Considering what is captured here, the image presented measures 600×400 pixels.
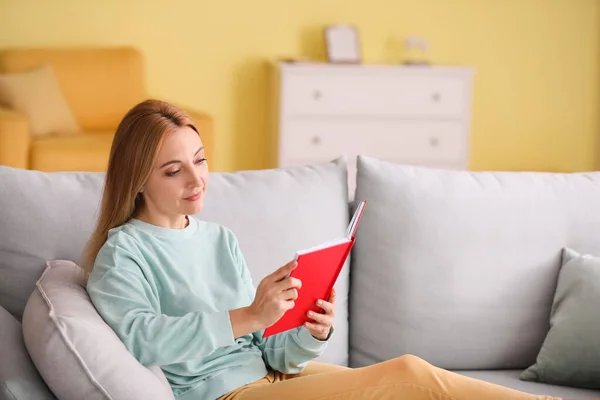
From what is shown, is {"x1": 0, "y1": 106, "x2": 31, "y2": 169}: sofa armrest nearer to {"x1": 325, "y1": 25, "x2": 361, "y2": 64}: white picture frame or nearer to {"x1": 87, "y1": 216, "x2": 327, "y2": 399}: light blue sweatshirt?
{"x1": 325, "y1": 25, "x2": 361, "y2": 64}: white picture frame

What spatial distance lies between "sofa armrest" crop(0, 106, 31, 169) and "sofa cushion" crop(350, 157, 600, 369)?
2296 millimetres

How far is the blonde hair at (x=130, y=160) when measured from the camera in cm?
175

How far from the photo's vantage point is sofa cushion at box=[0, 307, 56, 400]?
155cm

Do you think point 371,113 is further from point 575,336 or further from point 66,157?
point 575,336

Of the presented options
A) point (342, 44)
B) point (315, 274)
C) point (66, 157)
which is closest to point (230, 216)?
point (315, 274)

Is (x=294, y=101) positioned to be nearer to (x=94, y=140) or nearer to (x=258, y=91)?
(x=258, y=91)

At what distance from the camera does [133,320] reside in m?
1.65

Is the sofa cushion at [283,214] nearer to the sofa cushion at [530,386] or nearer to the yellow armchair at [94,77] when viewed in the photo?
the sofa cushion at [530,386]

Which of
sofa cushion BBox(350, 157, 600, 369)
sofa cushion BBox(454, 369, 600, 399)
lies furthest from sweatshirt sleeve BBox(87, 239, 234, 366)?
sofa cushion BBox(454, 369, 600, 399)

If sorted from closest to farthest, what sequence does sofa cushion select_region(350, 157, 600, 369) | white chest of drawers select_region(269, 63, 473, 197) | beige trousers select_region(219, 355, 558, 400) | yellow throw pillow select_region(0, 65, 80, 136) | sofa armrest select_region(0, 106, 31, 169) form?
beige trousers select_region(219, 355, 558, 400)
sofa cushion select_region(350, 157, 600, 369)
sofa armrest select_region(0, 106, 31, 169)
yellow throw pillow select_region(0, 65, 80, 136)
white chest of drawers select_region(269, 63, 473, 197)

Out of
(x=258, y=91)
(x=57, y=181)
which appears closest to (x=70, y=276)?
(x=57, y=181)

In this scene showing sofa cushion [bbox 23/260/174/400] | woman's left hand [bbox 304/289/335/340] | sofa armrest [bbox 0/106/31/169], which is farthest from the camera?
sofa armrest [bbox 0/106/31/169]

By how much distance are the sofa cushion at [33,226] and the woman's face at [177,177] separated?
281 mm

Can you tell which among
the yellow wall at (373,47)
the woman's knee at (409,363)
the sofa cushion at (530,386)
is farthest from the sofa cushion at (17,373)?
the yellow wall at (373,47)
